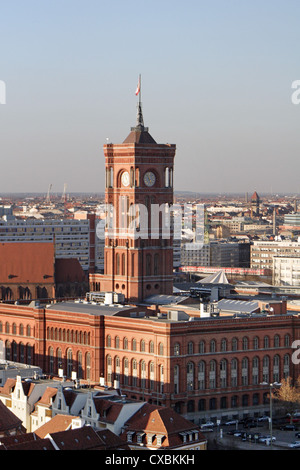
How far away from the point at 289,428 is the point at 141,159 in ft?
118

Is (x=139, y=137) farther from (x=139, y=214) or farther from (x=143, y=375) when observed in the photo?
(x=143, y=375)

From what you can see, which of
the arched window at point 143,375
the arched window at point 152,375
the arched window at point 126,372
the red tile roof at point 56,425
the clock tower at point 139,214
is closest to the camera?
the red tile roof at point 56,425

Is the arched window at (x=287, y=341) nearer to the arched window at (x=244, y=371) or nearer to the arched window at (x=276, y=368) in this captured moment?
the arched window at (x=276, y=368)

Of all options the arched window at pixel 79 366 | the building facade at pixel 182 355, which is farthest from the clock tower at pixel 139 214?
the arched window at pixel 79 366

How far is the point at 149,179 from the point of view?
131m

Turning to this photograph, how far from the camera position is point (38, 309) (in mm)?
123875

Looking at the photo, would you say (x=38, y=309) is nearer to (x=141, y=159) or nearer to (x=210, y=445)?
(x=141, y=159)

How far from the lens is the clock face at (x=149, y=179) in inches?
5157

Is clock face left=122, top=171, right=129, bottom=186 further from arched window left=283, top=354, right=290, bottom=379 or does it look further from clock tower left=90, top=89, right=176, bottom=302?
arched window left=283, top=354, right=290, bottom=379

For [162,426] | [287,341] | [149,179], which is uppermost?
[149,179]

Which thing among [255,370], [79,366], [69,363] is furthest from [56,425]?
[69,363]

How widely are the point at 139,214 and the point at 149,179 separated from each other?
3.59 meters
